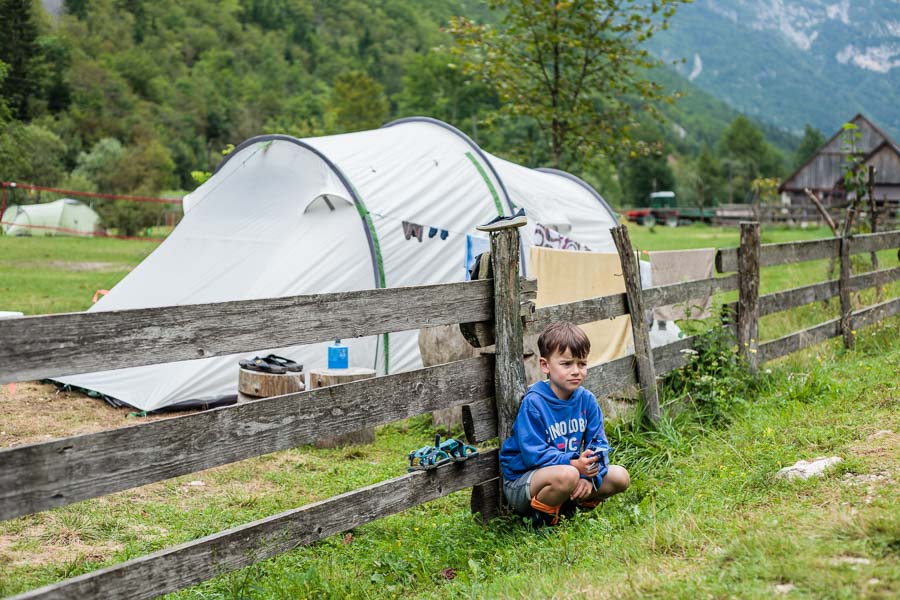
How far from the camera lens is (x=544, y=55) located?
→ 15.4 metres

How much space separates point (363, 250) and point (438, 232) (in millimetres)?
893

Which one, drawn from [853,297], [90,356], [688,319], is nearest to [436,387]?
[90,356]

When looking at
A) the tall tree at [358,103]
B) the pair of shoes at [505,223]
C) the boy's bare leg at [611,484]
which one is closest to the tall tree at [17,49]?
the pair of shoes at [505,223]

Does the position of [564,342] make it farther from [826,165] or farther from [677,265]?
[826,165]

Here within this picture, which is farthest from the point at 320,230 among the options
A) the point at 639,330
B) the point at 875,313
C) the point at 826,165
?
the point at 826,165

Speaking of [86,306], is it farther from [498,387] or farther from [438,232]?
[498,387]

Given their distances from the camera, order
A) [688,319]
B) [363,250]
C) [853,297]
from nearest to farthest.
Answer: [688,319], [363,250], [853,297]

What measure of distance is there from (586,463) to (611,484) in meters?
0.28

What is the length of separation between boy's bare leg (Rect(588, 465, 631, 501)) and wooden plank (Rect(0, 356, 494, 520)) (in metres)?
0.85

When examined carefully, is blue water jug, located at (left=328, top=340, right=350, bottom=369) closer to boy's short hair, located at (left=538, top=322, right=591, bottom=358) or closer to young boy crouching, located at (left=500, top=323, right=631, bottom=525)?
young boy crouching, located at (left=500, top=323, right=631, bottom=525)

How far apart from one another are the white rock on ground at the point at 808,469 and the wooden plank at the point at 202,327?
1.82 m

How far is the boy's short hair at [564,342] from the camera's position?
4.07 meters

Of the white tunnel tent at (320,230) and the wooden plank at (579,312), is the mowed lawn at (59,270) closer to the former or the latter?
the white tunnel tent at (320,230)

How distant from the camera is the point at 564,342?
4.08 meters
